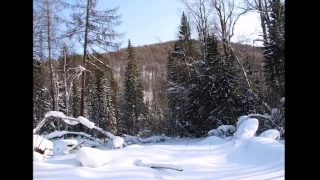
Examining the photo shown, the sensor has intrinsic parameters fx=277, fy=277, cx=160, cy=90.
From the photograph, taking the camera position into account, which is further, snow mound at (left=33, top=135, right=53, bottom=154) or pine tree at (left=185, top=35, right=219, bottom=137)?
pine tree at (left=185, top=35, right=219, bottom=137)

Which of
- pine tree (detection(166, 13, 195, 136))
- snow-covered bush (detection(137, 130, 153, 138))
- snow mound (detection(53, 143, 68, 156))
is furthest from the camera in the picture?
snow-covered bush (detection(137, 130, 153, 138))

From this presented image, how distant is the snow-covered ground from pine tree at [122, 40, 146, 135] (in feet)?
64.0

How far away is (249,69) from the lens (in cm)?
1551

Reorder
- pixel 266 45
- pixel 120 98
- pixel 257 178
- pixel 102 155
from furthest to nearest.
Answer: pixel 120 98, pixel 266 45, pixel 102 155, pixel 257 178

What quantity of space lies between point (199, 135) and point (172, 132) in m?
2.12

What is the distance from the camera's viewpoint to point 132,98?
25.0 metres

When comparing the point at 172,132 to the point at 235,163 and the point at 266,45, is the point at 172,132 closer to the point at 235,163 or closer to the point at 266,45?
the point at 266,45

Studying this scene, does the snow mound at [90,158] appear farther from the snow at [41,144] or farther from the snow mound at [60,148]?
the snow mound at [60,148]

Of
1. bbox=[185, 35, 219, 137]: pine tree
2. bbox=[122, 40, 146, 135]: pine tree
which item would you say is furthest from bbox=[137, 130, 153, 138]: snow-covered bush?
bbox=[122, 40, 146, 135]: pine tree

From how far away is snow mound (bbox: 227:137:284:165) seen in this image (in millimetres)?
3898

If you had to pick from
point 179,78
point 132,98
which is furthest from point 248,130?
point 132,98

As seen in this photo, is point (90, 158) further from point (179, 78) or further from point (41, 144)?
point (179, 78)

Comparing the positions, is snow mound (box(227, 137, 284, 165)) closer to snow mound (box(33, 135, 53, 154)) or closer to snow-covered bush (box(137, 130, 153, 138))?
snow mound (box(33, 135, 53, 154))
